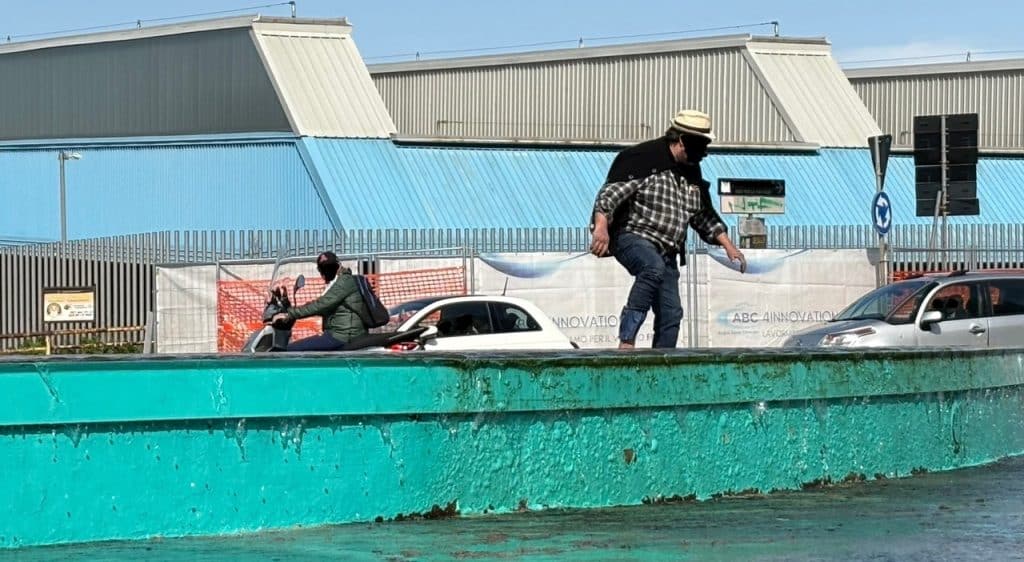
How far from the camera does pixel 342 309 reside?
14508 millimetres

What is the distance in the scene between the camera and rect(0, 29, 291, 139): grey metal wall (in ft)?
152

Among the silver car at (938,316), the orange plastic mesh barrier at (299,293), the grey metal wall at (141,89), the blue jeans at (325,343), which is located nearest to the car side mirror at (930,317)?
the silver car at (938,316)

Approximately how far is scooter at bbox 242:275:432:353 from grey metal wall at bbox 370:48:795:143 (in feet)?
96.4

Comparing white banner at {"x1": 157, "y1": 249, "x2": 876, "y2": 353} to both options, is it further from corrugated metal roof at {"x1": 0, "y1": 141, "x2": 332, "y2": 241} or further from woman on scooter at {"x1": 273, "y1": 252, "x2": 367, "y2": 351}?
corrugated metal roof at {"x1": 0, "y1": 141, "x2": 332, "y2": 241}

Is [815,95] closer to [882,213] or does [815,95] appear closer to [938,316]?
[882,213]

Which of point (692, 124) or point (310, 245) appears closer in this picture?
point (692, 124)

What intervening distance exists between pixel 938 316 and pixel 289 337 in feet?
24.5

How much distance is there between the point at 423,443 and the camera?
25.9ft

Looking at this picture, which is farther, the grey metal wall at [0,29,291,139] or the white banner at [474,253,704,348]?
the grey metal wall at [0,29,291,139]

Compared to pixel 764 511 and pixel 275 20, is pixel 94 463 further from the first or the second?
pixel 275 20

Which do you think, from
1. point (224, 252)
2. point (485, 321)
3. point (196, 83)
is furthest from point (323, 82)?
Answer: point (485, 321)

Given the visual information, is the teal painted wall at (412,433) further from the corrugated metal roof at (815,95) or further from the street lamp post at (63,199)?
the corrugated metal roof at (815,95)

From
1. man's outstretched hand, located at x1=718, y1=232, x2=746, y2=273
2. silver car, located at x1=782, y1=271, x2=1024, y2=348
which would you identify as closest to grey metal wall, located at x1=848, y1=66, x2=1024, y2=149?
silver car, located at x1=782, y1=271, x2=1024, y2=348

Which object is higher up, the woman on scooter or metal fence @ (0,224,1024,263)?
metal fence @ (0,224,1024,263)
